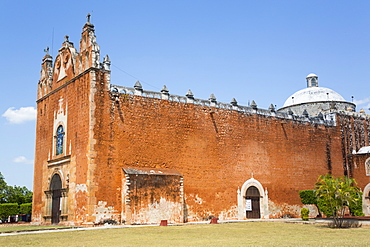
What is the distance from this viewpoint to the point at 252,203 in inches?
1029

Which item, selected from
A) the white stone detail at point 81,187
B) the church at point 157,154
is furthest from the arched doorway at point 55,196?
the white stone detail at point 81,187

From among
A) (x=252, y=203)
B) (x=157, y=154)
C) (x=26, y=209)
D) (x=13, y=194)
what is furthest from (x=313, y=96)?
(x=13, y=194)

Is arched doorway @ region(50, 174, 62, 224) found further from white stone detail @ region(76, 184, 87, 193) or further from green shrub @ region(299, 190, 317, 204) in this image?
green shrub @ region(299, 190, 317, 204)

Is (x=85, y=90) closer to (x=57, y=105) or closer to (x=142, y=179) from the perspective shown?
(x=57, y=105)

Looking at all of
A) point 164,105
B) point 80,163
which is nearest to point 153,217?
point 80,163

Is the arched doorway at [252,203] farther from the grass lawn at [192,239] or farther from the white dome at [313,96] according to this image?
the white dome at [313,96]

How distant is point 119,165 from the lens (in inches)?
830

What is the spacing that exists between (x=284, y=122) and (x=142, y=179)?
12.2m

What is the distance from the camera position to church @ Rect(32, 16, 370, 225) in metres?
20.6

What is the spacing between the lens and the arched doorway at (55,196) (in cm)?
2281

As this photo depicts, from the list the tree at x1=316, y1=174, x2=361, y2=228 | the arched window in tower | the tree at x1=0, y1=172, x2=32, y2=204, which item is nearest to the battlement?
the arched window in tower

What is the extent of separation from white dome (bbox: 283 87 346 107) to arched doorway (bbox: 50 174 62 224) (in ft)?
72.9

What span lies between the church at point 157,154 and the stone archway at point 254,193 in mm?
61

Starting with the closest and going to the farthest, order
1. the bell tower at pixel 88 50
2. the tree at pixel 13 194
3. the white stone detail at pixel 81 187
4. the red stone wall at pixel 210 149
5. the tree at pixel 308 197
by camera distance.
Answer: the white stone detail at pixel 81 187 → the red stone wall at pixel 210 149 → the bell tower at pixel 88 50 → the tree at pixel 308 197 → the tree at pixel 13 194
